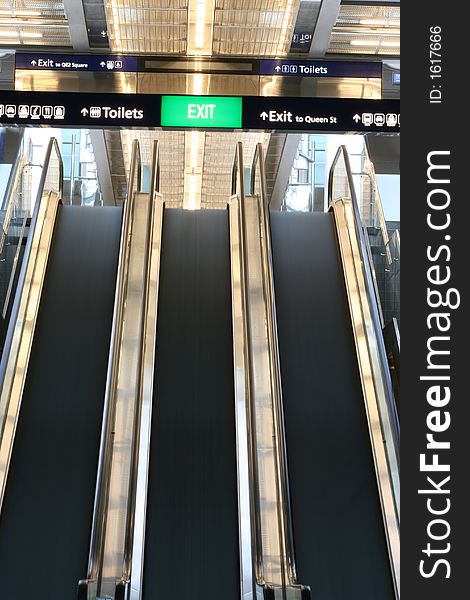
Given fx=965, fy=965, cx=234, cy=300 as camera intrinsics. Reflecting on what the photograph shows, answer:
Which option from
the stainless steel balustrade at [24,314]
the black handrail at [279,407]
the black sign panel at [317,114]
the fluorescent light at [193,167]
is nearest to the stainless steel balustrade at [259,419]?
the black handrail at [279,407]

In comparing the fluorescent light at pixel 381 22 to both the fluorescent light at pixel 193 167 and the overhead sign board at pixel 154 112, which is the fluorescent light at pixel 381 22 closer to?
the overhead sign board at pixel 154 112

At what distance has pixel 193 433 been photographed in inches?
300

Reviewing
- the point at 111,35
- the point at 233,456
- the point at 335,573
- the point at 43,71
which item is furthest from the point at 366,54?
the point at 335,573

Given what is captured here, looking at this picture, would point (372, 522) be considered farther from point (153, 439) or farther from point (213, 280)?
point (213, 280)

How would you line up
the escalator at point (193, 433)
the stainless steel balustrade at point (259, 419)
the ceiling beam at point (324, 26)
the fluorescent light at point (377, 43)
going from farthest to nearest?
the fluorescent light at point (377, 43) < the ceiling beam at point (324, 26) < the escalator at point (193, 433) < the stainless steel balustrade at point (259, 419)

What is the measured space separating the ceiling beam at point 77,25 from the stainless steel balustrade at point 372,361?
4.23 meters

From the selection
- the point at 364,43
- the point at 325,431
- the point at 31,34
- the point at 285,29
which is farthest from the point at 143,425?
the point at 364,43

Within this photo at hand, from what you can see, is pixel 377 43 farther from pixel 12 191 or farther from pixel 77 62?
pixel 12 191

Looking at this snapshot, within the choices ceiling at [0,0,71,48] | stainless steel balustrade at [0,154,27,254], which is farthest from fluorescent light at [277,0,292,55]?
stainless steel balustrade at [0,154,27,254]

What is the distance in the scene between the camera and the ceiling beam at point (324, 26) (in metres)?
12.3

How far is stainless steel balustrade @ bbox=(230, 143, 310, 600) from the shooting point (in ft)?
20.6

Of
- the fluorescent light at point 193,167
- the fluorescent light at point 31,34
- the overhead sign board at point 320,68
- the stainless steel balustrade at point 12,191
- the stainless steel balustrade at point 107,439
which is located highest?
the fluorescent light at point 193,167

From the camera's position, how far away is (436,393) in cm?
321

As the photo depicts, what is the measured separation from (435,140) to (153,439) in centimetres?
471
